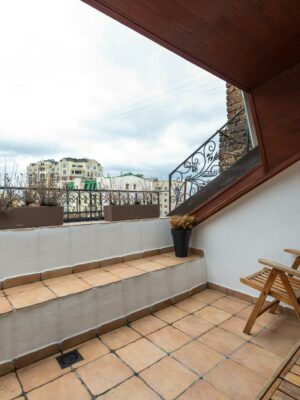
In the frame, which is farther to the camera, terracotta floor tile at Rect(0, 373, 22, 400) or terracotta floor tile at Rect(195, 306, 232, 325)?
terracotta floor tile at Rect(195, 306, 232, 325)

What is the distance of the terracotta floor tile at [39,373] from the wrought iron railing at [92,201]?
1.97m

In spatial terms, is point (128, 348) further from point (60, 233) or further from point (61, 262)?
point (60, 233)

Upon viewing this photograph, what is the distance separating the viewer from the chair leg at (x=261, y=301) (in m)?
1.94

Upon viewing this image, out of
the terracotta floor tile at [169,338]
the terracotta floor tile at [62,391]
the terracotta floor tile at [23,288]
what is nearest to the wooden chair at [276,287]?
the terracotta floor tile at [169,338]

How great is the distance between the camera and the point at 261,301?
201 centimetres

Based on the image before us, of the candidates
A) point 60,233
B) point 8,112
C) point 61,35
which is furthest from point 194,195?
point 8,112

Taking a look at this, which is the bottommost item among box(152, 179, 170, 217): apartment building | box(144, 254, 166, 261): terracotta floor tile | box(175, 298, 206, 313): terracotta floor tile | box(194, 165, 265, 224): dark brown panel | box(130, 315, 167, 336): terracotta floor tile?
box(130, 315, 167, 336): terracotta floor tile

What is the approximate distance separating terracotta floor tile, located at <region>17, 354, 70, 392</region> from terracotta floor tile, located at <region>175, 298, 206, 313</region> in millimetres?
1341

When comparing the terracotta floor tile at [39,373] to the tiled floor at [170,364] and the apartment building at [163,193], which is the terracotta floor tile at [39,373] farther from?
the apartment building at [163,193]

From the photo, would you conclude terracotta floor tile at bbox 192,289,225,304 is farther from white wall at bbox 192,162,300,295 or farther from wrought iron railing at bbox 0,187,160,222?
wrought iron railing at bbox 0,187,160,222

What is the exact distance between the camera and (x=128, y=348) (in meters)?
1.92

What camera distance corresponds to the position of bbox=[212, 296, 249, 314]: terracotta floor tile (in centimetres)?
255

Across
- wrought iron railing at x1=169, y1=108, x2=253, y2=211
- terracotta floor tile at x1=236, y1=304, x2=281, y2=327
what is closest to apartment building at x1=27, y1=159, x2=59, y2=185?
wrought iron railing at x1=169, y1=108, x2=253, y2=211

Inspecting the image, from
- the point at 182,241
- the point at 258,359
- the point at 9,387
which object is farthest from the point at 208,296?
the point at 9,387
